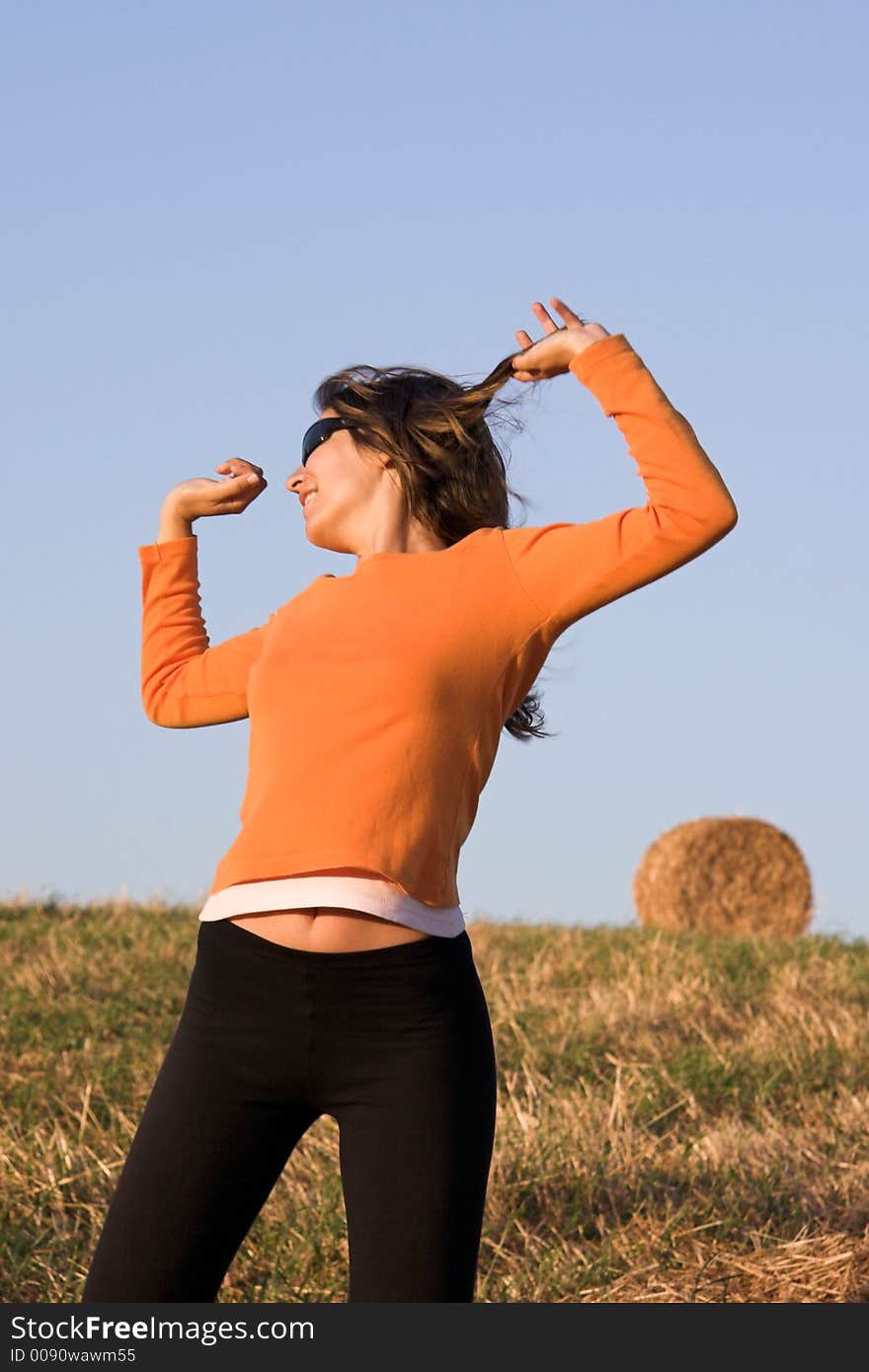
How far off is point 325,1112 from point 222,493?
4.49ft

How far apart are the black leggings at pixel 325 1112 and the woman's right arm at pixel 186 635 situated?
68cm

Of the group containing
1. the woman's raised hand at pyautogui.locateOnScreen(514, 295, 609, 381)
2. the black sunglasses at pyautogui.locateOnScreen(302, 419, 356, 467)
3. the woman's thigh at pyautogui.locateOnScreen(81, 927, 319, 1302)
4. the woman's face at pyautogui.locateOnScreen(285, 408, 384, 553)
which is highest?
the woman's raised hand at pyautogui.locateOnScreen(514, 295, 609, 381)

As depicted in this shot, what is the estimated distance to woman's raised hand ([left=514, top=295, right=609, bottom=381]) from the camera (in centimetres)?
292

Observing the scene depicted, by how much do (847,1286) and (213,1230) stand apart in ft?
8.15

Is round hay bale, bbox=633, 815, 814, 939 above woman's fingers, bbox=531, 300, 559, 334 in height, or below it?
below

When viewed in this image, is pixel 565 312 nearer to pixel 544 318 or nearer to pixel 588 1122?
pixel 544 318

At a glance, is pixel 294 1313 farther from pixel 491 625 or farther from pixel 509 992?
pixel 509 992

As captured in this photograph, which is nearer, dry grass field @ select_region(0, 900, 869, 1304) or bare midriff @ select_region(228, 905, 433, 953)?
bare midriff @ select_region(228, 905, 433, 953)

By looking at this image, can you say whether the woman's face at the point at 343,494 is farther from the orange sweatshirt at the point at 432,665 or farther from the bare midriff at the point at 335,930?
the bare midriff at the point at 335,930

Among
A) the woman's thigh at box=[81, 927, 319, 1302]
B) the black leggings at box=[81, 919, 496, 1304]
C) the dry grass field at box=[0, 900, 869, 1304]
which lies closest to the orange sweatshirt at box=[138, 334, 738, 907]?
the black leggings at box=[81, 919, 496, 1304]

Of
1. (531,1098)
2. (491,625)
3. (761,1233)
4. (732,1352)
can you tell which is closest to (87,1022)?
(531,1098)

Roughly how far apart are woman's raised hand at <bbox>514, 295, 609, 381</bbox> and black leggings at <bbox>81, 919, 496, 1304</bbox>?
1060 mm

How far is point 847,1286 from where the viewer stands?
4508 mm

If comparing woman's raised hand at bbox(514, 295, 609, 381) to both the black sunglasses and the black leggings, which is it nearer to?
the black sunglasses
